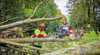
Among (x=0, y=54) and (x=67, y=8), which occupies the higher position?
(x=67, y=8)

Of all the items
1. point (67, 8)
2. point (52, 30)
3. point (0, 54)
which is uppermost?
point (67, 8)

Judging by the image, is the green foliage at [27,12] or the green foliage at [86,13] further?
the green foliage at [27,12]

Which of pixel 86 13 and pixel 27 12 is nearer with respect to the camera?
pixel 86 13

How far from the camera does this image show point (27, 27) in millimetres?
503

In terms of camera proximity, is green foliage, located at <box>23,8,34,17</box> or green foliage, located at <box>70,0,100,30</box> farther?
green foliage, located at <box>23,8,34,17</box>

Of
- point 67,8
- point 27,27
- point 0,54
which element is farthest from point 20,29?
point 67,8

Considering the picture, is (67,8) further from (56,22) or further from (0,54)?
(0,54)

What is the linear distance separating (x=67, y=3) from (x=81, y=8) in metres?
0.07

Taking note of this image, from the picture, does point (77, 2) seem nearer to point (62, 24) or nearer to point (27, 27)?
point (62, 24)

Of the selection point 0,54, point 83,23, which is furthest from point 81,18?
point 0,54

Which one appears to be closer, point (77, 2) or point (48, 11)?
point (77, 2)

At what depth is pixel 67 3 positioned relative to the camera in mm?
402

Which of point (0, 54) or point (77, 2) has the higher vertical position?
point (77, 2)

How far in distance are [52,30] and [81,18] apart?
0.17 metres
